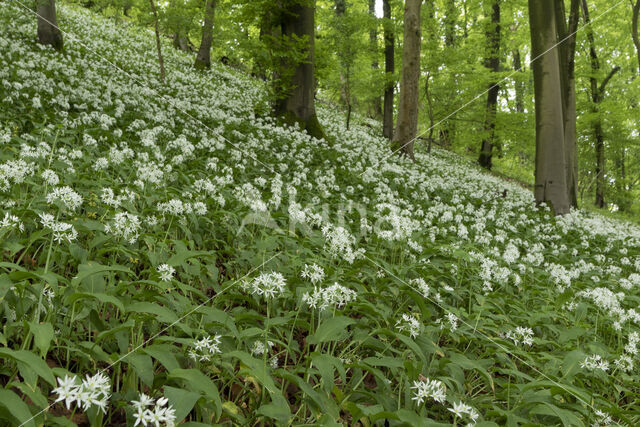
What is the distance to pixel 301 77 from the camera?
10703 millimetres

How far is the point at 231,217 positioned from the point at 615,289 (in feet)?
17.4

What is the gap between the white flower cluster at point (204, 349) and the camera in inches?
74.6

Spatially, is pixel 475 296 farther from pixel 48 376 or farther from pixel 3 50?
pixel 3 50

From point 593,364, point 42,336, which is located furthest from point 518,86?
point 42,336

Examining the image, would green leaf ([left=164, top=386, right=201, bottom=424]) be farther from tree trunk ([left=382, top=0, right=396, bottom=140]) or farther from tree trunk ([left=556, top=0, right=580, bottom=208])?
tree trunk ([left=382, top=0, right=396, bottom=140])

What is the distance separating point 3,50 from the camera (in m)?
8.71

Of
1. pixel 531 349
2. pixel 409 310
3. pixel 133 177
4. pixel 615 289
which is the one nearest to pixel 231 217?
pixel 133 177

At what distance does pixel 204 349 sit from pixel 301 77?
9.77m

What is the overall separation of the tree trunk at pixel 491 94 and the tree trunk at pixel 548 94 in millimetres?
7827

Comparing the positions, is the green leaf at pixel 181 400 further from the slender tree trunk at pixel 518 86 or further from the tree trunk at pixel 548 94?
the slender tree trunk at pixel 518 86

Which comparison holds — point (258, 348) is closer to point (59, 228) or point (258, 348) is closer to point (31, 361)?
point (31, 361)

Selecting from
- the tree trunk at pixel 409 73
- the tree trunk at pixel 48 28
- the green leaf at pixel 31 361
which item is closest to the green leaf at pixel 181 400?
the green leaf at pixel 31 361

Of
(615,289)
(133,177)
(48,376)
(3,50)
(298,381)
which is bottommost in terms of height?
(615,289)

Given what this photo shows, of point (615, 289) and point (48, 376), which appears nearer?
point (48, 376)
